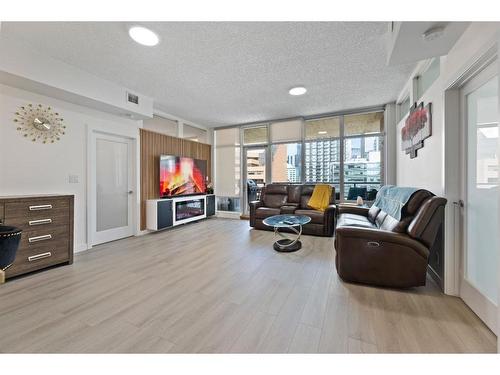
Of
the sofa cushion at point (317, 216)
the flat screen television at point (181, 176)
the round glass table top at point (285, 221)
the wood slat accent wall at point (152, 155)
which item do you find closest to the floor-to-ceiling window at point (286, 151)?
the sofa cushion at point (317, 216)

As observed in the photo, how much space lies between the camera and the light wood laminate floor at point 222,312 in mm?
1328

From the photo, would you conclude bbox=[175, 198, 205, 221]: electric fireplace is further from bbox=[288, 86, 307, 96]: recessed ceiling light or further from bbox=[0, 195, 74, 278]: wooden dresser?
bbox=[288, 86, 307, 96]: recessed ceiling light

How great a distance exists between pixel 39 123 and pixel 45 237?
153 cm

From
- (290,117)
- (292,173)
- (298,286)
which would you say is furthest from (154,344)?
(290,117)

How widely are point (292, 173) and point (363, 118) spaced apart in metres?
2.01

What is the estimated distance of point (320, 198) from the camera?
4488 millimetres

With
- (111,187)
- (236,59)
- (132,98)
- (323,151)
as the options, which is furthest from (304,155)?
(111,187)

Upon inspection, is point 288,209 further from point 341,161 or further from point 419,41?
point 419,41

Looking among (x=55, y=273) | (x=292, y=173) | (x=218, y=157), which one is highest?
(x=218, y=157)

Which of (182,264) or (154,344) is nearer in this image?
(154,344)

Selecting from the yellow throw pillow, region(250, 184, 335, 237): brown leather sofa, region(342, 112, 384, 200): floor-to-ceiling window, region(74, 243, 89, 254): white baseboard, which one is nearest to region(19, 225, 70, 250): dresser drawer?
region(74, 243, 89, 254): white baseboard
